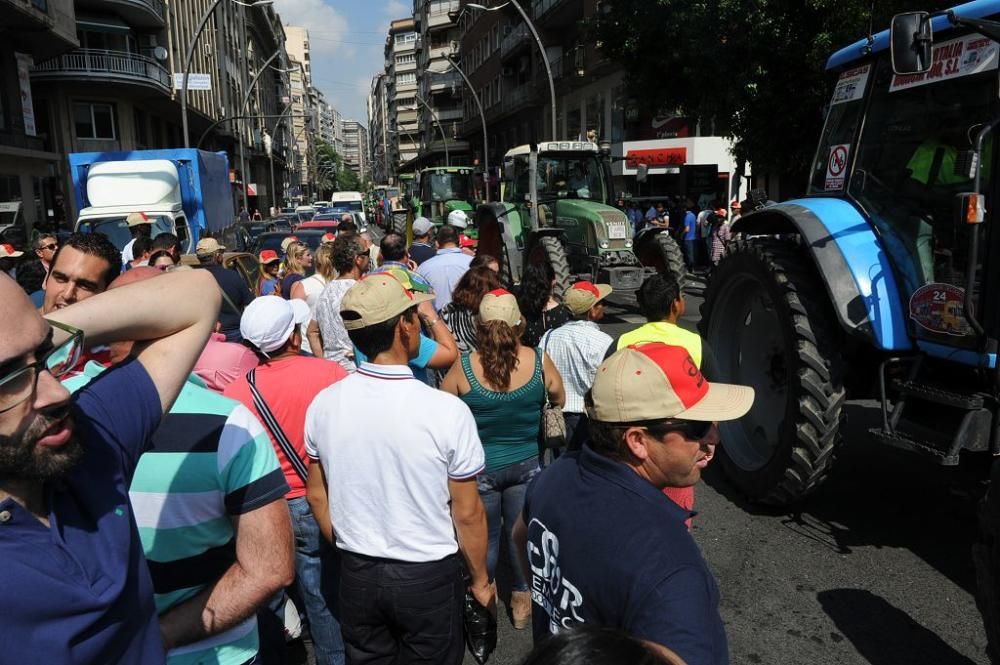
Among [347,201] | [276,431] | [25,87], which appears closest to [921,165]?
[276,431]

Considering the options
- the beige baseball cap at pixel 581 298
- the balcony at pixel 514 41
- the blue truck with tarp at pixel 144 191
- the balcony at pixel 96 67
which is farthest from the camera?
the balcony at pixel 514 41

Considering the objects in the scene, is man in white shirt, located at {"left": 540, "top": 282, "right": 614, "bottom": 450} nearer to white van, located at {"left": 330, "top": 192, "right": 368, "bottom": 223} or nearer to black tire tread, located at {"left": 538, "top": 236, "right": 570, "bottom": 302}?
black tire tread, located at {"left": 538, "top": 236, "right": 570, "bottom": 302}

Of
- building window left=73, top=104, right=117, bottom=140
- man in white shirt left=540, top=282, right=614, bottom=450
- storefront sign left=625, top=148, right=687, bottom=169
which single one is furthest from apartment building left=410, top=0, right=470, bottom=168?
man in white shirt left=540, top=282, right=614, bottom=450

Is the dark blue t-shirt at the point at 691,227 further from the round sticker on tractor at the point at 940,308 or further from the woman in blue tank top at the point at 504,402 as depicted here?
the woman in blue tank top at the point at 504,402

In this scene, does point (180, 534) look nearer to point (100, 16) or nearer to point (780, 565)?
point (780, 565)

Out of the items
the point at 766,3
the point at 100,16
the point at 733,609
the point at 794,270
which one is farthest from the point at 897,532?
the point at 100,16

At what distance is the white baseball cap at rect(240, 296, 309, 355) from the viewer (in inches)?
122

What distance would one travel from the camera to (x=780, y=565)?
4.23 meters

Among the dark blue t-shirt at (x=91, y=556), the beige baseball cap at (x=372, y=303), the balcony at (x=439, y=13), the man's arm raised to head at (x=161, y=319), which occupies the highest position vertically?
the balcony at (x=439, y=13)

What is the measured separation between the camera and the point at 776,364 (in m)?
5.00

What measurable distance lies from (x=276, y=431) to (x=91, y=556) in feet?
5.78

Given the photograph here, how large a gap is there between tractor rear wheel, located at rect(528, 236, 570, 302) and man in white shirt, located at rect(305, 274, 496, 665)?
739cm

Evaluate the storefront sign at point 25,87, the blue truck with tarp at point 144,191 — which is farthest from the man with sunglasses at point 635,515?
the storefront sign at point 25,87

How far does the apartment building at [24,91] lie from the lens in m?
21.3
